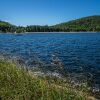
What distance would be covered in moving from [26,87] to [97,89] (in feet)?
25.8

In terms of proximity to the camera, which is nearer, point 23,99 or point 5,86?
point 23,99

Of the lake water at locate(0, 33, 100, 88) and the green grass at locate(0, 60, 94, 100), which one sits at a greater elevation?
the green grass at locate(0, 60, 94, 100)

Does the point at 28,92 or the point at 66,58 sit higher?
the point at 28,92

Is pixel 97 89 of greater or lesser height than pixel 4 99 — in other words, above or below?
below

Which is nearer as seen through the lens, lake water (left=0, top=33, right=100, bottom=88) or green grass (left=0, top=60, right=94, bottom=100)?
A: green grass (left=0, top=60, right=94, bottom=100)

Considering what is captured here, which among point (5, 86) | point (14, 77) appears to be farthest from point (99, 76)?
point (5, 86)

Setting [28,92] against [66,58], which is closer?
[28,92]

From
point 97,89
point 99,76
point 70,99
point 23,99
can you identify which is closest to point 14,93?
point 23,99

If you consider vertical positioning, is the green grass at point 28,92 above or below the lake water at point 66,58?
above

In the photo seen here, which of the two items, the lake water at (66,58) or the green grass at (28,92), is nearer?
the green grass at (28,92)

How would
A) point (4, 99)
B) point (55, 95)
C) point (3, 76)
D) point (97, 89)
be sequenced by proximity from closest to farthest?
point (4, 99)
point (55, 95)
point (3, 76)
point (97, 89)

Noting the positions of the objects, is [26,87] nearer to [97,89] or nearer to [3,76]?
[3,76]

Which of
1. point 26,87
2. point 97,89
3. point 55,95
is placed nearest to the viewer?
point 55,95

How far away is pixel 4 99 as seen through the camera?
993cm
